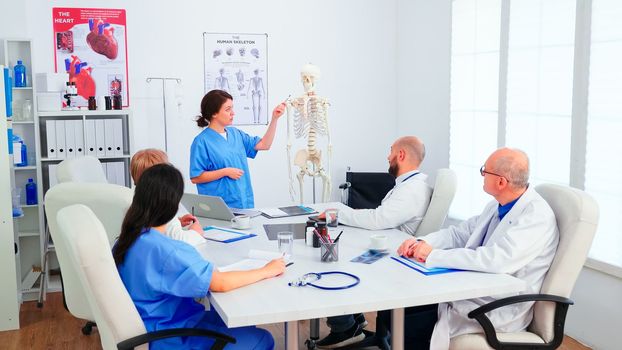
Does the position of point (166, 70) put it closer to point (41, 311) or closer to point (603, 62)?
point (41, 311)

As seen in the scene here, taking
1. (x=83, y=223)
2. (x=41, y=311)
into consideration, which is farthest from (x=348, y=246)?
(x=41, y=311)

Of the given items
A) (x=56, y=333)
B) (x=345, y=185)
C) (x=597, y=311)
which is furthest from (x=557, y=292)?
(x=345, y=185)

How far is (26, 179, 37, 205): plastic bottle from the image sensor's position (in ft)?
16.2

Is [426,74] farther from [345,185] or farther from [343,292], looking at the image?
[343,292]

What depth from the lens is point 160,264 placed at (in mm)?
2258

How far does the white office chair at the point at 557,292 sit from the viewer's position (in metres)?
2.57

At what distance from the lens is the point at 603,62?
12.3 feet

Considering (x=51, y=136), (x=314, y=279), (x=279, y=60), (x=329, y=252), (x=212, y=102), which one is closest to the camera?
(x=314, y=279)

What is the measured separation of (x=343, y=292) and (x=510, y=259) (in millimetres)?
710

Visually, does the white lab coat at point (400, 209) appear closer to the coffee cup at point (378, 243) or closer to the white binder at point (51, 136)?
the coffee cup at point (378, 243)

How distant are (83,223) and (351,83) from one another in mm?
4502

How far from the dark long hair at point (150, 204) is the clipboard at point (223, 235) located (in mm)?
860

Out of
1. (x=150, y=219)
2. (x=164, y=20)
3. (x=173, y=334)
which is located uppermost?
(x=164, y=20)

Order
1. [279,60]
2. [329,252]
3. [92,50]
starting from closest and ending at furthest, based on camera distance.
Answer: [329,252] < [92,50] < [279,60]
